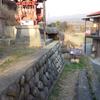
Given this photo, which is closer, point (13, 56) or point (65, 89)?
point (13, 56)

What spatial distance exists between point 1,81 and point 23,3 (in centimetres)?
615

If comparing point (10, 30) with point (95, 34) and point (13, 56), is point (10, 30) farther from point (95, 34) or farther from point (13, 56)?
point (95, 34)

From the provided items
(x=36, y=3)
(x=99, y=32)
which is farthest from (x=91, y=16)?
(x=36, y=3)

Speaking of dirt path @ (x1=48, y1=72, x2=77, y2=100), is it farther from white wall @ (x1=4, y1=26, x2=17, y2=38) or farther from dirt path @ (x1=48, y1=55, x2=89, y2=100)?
white wall @ (x1=4, y1=26, x2=17, y2=38)

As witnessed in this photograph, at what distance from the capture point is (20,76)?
260cm

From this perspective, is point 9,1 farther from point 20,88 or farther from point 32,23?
point 20,88

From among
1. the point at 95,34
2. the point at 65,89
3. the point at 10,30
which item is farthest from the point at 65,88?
the point at 95,34

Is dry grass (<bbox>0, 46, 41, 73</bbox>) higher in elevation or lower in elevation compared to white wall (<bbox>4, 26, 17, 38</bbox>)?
lower

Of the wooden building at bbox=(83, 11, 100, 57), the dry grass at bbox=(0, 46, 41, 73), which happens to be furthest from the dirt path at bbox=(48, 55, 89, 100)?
the wooden building at bbox=(83, 11, 100, 57)

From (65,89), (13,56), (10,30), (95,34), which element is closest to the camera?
(13,56)

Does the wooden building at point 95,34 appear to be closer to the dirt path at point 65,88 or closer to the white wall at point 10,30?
the white wall at point 10,30

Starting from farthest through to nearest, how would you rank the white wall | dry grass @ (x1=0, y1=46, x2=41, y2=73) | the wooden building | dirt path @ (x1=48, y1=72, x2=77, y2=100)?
the wooden building, the white wall, dirt path @ (x1=48, y1=72, x2=77, y2=100), dry grass @ (x1=0, y1=46, x2=41, y2=73)

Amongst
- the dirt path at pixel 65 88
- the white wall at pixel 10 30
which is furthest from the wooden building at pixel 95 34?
the dirt path at pixel 65 88

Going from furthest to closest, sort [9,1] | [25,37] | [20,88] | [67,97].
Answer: [9,1] → [25,37] → [67,97] → [20,88]
